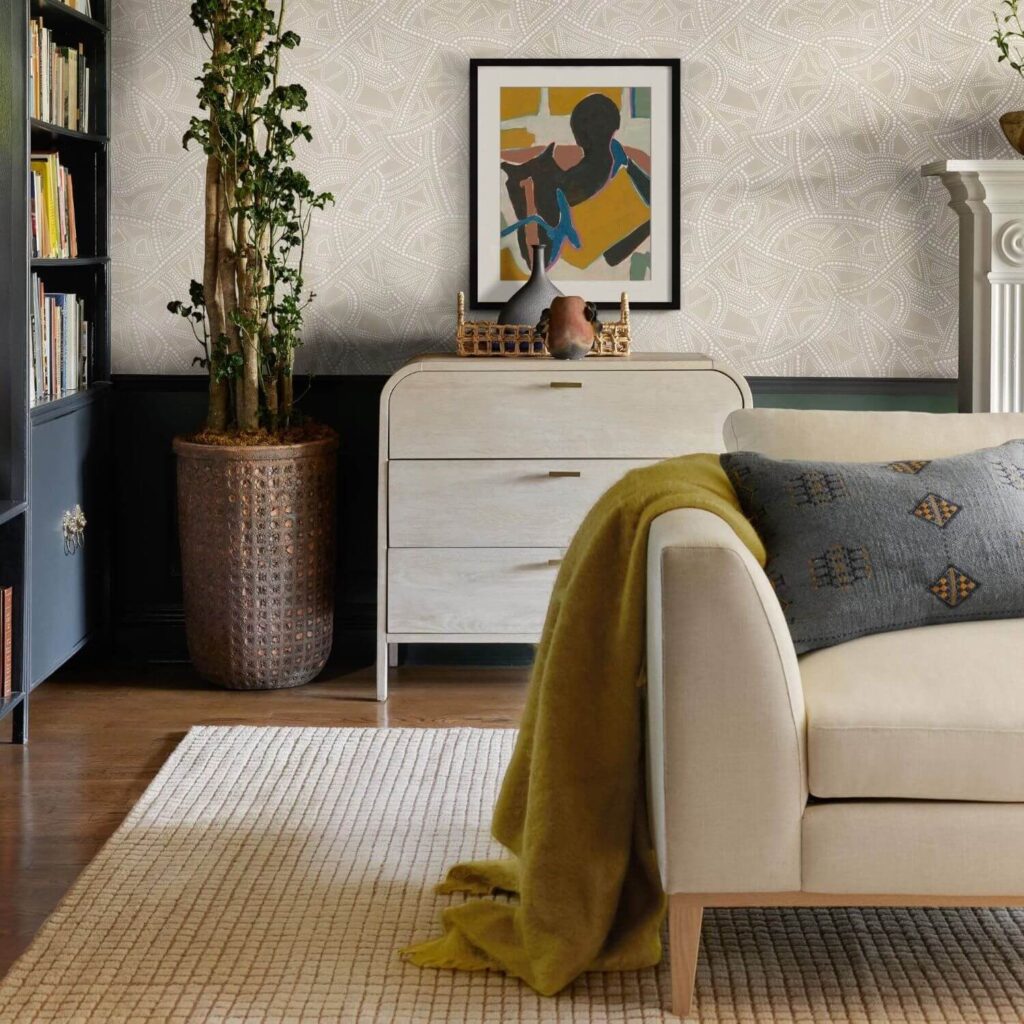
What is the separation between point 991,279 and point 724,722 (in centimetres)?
247

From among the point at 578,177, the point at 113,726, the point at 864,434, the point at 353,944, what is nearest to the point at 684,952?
the point at 353,944

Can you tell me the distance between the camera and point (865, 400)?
13.9ft

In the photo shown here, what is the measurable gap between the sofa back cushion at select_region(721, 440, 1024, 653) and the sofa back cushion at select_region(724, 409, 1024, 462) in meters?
0.24

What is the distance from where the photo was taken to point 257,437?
3.82m

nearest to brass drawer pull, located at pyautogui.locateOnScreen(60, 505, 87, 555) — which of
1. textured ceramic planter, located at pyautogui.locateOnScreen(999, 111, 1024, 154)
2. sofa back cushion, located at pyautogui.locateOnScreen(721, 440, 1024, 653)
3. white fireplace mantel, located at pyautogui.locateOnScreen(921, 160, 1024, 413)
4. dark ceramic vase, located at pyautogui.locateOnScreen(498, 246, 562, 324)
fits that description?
dark ceramic vase, located at pyautogui.locateOnScreen(498, 246, 562, 324)

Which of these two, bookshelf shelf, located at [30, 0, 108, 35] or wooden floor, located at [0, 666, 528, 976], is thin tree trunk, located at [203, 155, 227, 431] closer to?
bookshelf shelf, located at [30, 0, 108, 35]

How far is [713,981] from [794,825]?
32 cm

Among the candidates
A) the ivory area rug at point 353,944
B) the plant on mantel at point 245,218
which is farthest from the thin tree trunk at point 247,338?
the ivory area rug at point 353,944

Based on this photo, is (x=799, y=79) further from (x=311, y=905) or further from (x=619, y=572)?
(x=311, y=905)

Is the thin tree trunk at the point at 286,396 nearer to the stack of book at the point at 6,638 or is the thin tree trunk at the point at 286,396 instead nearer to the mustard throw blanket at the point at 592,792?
the stack of book at the point at 6,638

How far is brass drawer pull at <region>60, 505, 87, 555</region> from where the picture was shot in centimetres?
372

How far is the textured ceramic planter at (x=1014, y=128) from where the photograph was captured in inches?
156

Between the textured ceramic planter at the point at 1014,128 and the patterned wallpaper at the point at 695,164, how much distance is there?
5.0 inches

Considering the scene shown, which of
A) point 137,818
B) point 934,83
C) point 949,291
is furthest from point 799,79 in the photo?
point 137,818
